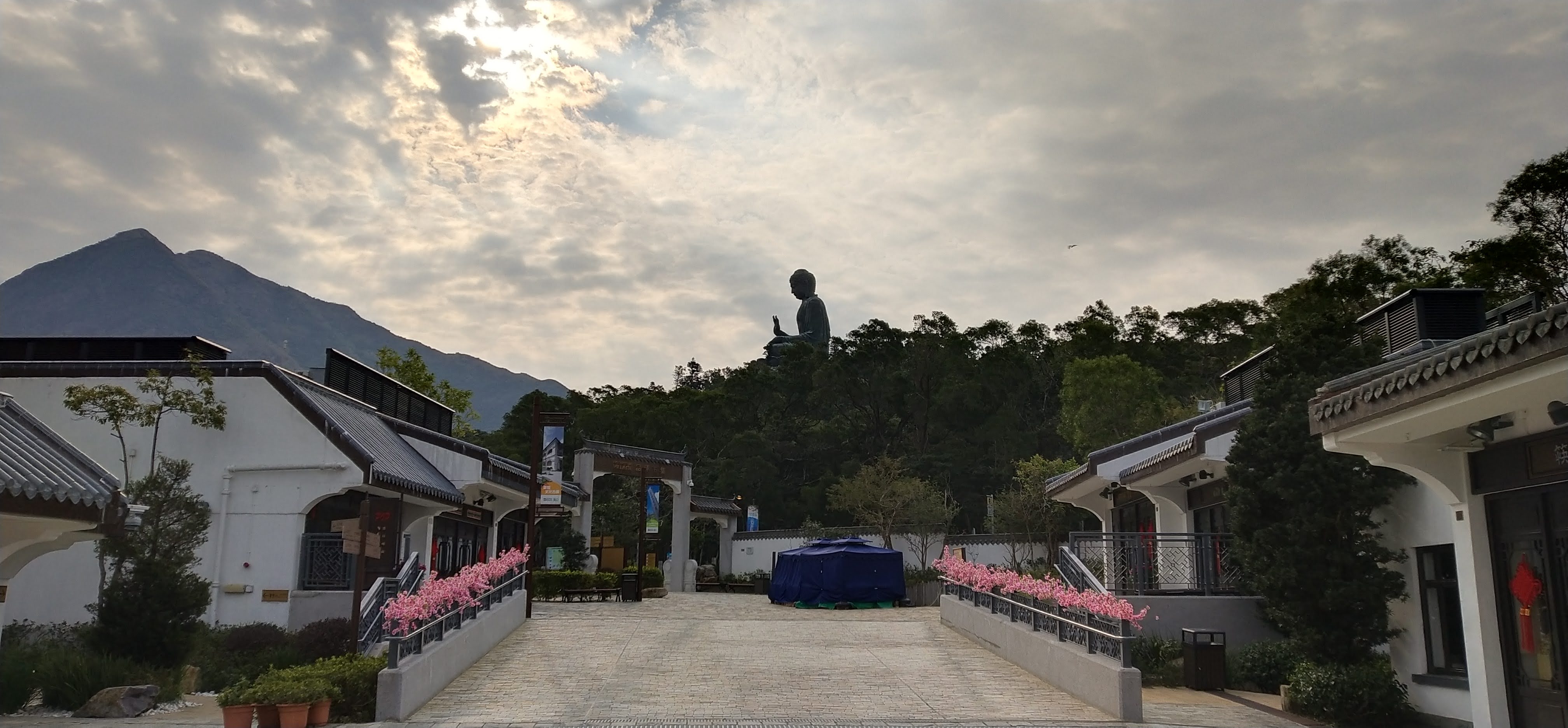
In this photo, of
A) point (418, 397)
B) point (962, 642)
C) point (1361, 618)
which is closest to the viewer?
point (1361, 618)

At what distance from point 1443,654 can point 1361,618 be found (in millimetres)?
889

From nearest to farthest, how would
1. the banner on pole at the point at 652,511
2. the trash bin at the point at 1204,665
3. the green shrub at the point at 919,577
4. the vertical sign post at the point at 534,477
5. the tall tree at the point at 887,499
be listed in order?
the trash bin at the point at 1204,665 → the vertical sign post at the point at 534,477 → the green shrub at the point at 919,577 → the banner on pole at the point at 652,511 → the tall tree at the point at 887,499

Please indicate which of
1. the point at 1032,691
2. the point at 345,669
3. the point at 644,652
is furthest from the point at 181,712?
the point at 1032,691

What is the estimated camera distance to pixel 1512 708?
10391 mm

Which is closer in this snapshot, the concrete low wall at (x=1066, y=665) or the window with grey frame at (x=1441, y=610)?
the concrete low wall at (x=1066, y=665)

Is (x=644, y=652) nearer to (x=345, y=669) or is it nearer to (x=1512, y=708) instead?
(x=345, y=669)

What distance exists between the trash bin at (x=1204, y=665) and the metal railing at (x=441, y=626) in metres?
10.1

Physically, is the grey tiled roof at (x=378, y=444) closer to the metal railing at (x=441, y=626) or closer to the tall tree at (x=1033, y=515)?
the metal railing at (x=441, y=626)

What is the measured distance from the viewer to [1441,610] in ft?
41.0

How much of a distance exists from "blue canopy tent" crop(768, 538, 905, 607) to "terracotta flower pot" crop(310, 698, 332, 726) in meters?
21.0

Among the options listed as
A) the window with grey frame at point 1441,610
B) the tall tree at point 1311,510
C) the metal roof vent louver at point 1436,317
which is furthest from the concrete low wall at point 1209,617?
the metal roof vent louver at point 1436,317

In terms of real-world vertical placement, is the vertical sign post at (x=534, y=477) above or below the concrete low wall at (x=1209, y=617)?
above

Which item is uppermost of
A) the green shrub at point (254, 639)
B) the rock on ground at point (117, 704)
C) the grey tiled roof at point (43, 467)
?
the grey tiled roof at point (43, 467)

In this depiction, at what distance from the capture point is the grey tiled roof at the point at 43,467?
902cm
